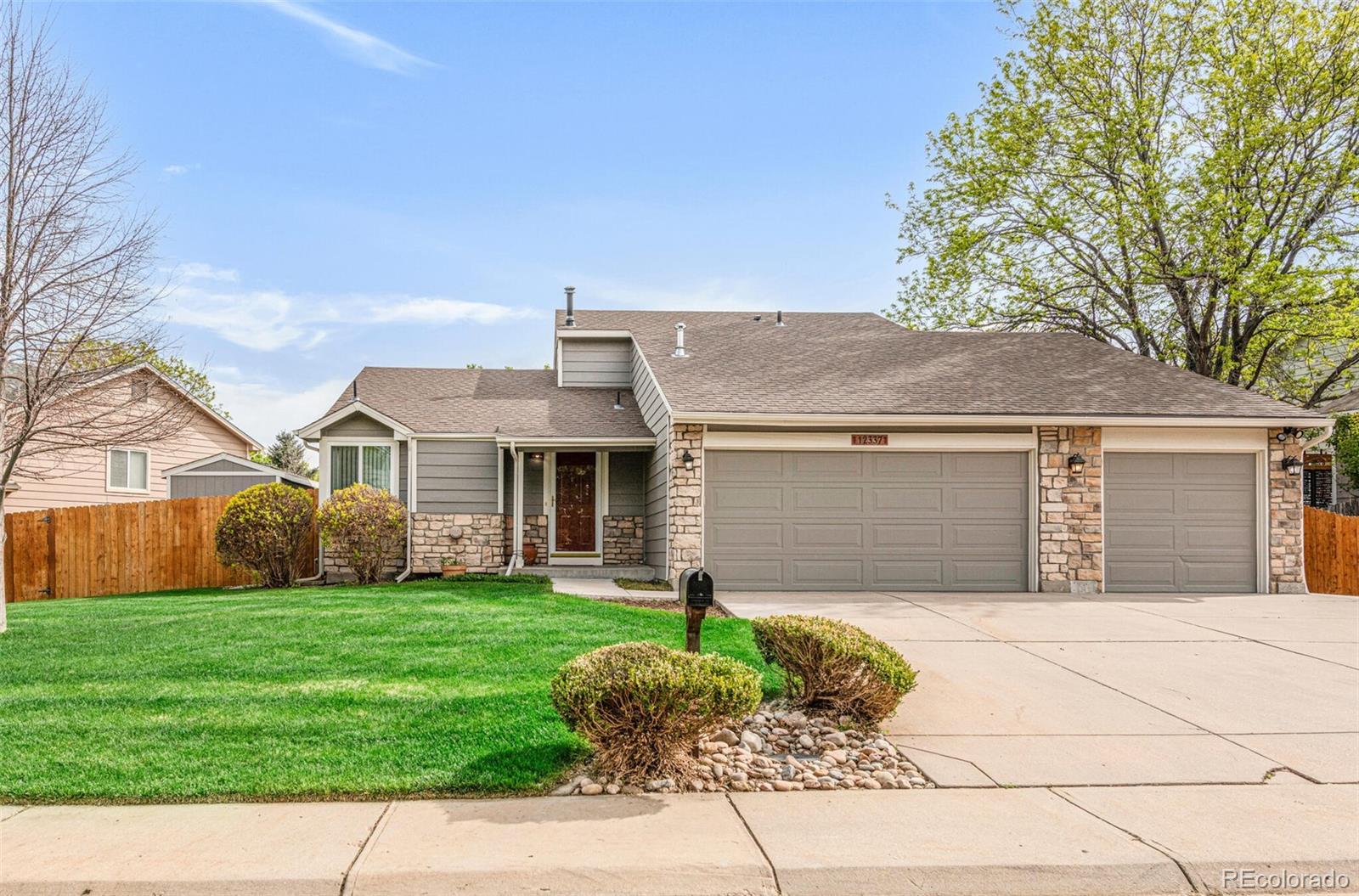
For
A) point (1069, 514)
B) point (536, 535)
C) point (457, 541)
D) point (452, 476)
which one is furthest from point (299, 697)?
point (1069, 514)

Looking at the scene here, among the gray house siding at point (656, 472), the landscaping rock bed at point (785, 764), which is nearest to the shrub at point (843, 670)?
the landscaping rock bed at point (785, 764)

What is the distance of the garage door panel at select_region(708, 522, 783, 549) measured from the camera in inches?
500

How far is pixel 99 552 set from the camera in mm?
15414

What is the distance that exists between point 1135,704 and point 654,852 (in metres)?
4.36

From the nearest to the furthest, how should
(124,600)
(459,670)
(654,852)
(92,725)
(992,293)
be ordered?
(654,852) < (92,725) < (459,670) < (124,600) < (992,293)

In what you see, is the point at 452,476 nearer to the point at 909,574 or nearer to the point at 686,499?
the point at 686,499

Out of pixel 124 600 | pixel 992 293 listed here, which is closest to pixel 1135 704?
pixel 124 600

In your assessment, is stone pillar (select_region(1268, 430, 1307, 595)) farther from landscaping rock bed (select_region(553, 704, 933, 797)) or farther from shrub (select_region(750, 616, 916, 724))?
landscaping rock bed (select_region(553, 704, 933, 797))

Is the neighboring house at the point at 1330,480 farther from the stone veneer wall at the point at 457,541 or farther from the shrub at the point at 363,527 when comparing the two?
the shrub at the point at 363,527

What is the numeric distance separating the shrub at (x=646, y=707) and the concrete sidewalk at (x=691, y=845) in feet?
0.93

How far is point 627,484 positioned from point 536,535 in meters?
1.86

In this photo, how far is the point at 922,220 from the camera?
2192 centimetres

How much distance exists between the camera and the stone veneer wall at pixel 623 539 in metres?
15.7

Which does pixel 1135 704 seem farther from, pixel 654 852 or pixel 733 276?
pixel 733 276
